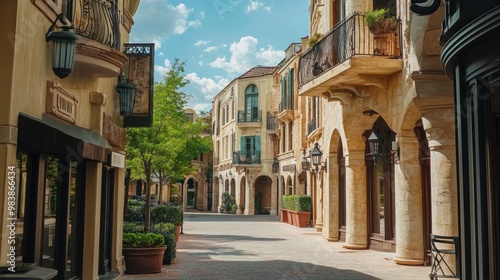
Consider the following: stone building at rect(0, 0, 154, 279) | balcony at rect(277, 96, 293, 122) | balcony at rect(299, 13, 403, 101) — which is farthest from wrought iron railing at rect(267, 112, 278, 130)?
stone building at rect(0, 0, 154, 279)

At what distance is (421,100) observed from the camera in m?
10.1

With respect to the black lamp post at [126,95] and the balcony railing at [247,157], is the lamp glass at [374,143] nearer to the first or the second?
the black lamp post at [126,95]

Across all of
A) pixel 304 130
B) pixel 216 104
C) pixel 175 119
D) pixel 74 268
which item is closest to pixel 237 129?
pixel 216 104

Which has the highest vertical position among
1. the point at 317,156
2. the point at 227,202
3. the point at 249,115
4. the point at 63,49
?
the point at 249,115

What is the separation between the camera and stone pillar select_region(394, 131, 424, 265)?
506 inches

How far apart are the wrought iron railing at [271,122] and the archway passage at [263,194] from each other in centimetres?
443

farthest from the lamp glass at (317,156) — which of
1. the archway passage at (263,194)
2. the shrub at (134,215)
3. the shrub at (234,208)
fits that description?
the shrub at (234,208)

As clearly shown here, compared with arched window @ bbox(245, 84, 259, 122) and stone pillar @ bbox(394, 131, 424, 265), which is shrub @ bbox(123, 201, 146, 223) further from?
arched window @ bbox(245, 84, 259, 122)

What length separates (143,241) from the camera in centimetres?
1141

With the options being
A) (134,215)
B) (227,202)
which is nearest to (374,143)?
(134,215)

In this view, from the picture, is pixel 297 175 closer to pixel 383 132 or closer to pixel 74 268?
pixel 383 132

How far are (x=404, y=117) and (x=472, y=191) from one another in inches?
289

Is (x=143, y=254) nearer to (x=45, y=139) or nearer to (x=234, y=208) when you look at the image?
(x=45, y=139)

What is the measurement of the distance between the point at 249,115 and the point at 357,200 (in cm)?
2953
